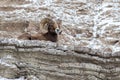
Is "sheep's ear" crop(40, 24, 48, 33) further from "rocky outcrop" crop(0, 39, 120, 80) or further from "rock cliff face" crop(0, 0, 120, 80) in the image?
"rocky outcrop" crop(0, 39, 120, 80)

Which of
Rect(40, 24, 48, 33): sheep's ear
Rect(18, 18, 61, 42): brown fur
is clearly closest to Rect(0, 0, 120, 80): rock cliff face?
Rect(18, 18, 61, 42): brown fur

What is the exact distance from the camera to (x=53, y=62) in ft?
26.7

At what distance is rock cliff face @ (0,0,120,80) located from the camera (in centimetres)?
779

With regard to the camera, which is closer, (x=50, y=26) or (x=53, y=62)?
(x=53, y=62)

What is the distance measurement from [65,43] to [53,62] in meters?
2.53

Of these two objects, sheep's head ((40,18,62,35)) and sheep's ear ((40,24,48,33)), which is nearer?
sheep's head ((40,18,62,35))

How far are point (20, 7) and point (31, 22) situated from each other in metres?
1.39

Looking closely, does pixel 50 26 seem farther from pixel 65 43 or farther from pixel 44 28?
pixel 65 43

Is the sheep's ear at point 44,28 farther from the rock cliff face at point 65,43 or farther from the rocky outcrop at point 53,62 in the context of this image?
the rocky outcrop at point 53,62

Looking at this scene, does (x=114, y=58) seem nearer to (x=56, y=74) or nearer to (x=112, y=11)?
(x=56, y=74)

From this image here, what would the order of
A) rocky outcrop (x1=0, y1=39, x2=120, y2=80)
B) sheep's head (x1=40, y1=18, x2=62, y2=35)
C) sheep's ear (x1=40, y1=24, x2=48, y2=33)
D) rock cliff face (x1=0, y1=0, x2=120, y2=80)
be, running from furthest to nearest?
sheep's ear (x1=40, y1=24, x2=48, y2=33) → sheep's head (x1=40, y1=18, x2=62, y2=35) → rock cliff face (x1=0, y1=0, x2=120, y2=80) → rocky outcrop (x1=0, y1=39, x2=120, y2=80)

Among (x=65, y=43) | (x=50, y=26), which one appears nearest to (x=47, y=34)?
(x=50, y=26)

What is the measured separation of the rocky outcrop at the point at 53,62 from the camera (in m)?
7.65

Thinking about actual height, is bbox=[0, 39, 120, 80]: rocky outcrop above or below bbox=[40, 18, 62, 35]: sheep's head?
below
